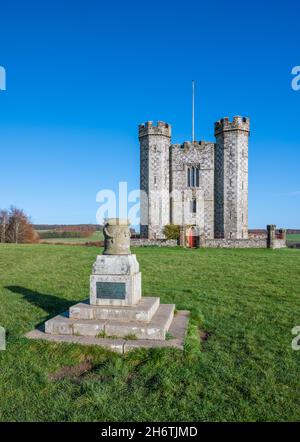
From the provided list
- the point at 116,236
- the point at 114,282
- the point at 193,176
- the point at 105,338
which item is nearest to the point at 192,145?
the point at 193,176

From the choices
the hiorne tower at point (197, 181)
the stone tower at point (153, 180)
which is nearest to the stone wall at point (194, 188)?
the hiorne tower at point (197, 181)

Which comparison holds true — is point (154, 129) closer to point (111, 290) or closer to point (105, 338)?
point (111, 290)

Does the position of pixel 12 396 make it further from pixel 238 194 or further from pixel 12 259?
pixel 238 194

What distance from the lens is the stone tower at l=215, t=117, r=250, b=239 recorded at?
3575cm

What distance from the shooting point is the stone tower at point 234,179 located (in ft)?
117

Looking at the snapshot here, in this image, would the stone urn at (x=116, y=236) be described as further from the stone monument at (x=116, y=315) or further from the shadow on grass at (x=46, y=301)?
the shadow on grass at (x=46, y=301)

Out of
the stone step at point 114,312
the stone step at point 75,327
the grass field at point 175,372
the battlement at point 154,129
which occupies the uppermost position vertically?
the battlement at point 154,129

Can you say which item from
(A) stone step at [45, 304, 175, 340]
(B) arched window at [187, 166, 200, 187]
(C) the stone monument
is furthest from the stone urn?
(B) arched window at [187, 166, 200, 187]

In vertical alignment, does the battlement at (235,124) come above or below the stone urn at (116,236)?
above

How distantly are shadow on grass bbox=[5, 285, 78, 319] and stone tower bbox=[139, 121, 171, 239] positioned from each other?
26009 millimetres

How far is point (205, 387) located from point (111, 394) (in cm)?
129

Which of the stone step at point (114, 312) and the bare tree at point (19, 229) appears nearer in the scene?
the stone step at point (114, 312)

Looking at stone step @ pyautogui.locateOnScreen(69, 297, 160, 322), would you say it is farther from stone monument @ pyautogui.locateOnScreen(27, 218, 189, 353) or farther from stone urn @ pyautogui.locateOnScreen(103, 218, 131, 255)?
stone urn @ pyautogui.locateOnScreen(103, 218, 131, 255)

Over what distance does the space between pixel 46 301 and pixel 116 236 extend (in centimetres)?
387
